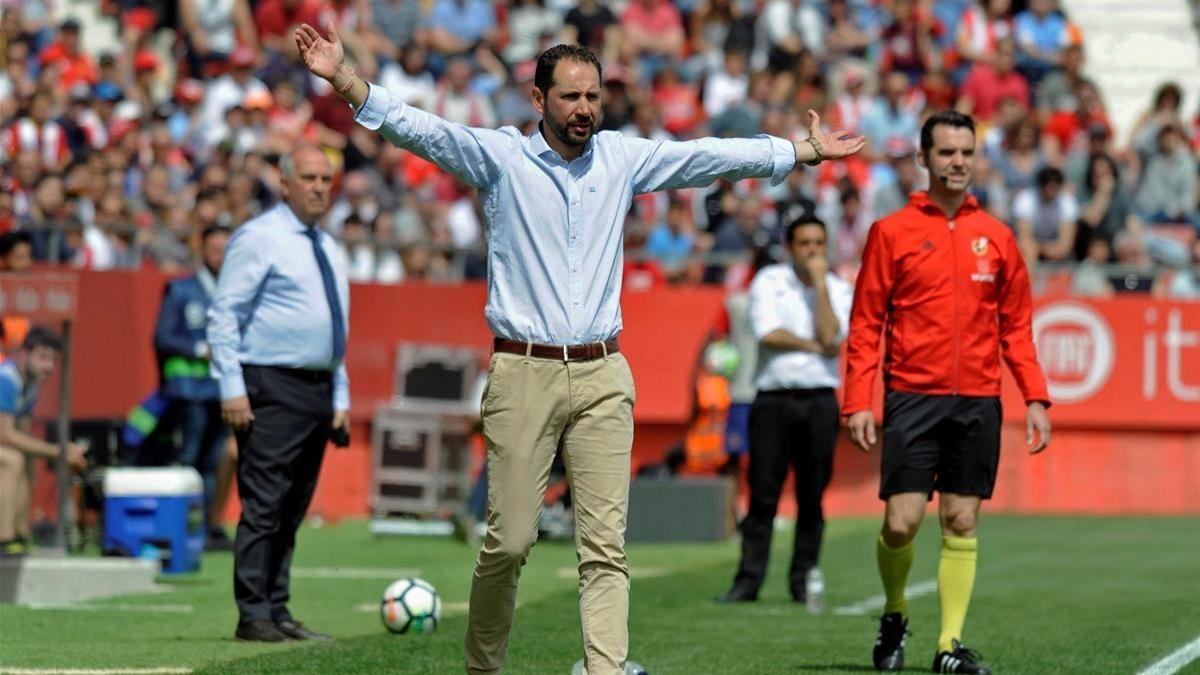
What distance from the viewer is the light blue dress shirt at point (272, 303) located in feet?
36.1

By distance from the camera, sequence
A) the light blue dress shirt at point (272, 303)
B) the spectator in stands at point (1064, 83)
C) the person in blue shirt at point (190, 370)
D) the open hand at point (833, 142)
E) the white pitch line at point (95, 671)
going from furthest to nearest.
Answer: the spectator in stands at point (1064, 83) < the person in blue shirt at point (190, 370) < the light blue dress shirt at point (272, 303) < the white pitch line at point (95, 671) < the open hand at point (833, 142)

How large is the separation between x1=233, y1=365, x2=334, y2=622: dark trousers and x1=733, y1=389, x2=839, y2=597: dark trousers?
11.0ft

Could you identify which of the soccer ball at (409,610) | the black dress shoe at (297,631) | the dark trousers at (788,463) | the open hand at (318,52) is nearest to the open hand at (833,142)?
the open hand at (318,52)

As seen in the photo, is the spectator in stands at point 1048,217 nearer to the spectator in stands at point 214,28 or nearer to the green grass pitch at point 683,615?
the green grass pitch at point 683,615

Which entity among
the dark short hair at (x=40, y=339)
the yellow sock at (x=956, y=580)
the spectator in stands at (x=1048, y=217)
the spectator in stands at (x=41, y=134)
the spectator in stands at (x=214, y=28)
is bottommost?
the yellow sock at (x=956, y=580)

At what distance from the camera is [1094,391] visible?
21094 millimetres

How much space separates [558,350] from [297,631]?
3.50 meters

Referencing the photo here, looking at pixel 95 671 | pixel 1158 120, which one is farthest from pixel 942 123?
pixel 1158 120

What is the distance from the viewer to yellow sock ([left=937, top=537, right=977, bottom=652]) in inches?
391

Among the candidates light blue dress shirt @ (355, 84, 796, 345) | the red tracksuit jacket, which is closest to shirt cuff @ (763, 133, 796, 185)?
light blue dress shirt @ (355, 84, 796, 345)

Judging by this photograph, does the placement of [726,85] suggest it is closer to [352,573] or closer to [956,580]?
[352,573]

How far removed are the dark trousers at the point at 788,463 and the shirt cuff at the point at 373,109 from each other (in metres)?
6.04

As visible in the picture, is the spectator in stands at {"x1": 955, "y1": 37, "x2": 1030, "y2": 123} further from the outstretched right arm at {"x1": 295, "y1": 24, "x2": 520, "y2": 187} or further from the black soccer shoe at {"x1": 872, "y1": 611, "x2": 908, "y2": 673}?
the outstretched right arm at {"x1": 295, "y1": 24, "x2": 520, "y2": 187}

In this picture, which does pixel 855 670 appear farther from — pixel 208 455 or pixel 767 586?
pixel 208 455
